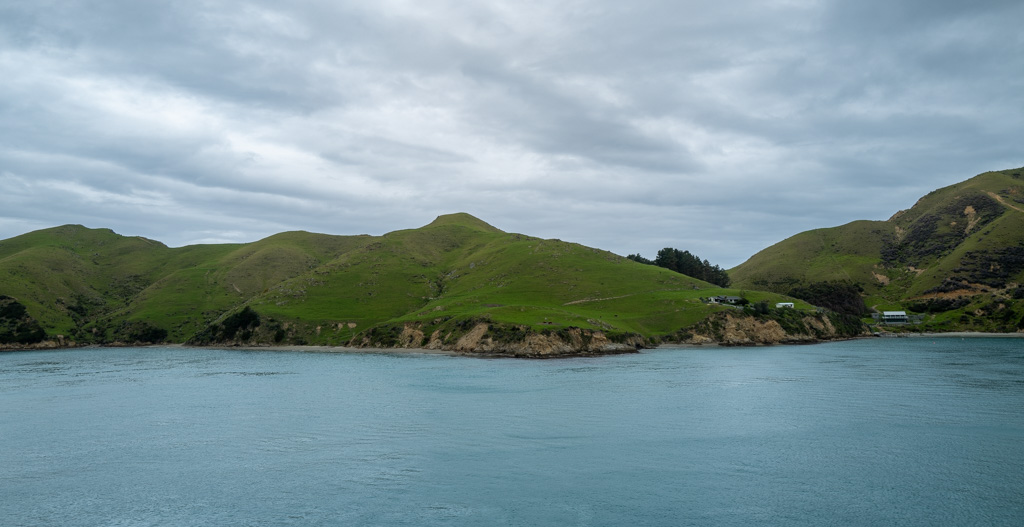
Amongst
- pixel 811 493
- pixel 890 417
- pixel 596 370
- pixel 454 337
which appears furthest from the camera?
pixel 454 337

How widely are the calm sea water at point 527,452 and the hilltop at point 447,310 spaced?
51383 millimetres

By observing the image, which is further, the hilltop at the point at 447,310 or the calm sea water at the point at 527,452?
the hilltop at the point at 447,310

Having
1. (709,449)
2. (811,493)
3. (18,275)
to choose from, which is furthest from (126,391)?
(18,275)

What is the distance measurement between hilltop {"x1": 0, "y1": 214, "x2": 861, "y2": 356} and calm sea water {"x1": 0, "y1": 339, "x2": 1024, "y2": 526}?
169ft

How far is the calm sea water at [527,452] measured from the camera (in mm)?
22859

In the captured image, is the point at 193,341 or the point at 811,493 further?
the point at 193,341

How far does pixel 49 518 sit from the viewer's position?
74.4ft

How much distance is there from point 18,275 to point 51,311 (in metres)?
22.3

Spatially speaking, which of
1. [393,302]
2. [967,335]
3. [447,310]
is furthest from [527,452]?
[967,335]

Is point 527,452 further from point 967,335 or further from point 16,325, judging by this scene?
point 16,325

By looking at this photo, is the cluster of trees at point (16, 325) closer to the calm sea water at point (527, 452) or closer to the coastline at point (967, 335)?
the calm sea water at point (527, 452)

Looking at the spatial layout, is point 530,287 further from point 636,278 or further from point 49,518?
point 49,518

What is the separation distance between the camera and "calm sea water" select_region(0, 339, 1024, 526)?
900 inches

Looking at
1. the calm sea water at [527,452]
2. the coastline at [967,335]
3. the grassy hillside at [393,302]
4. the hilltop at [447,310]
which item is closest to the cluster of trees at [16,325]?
the hilltop at [447,310]
